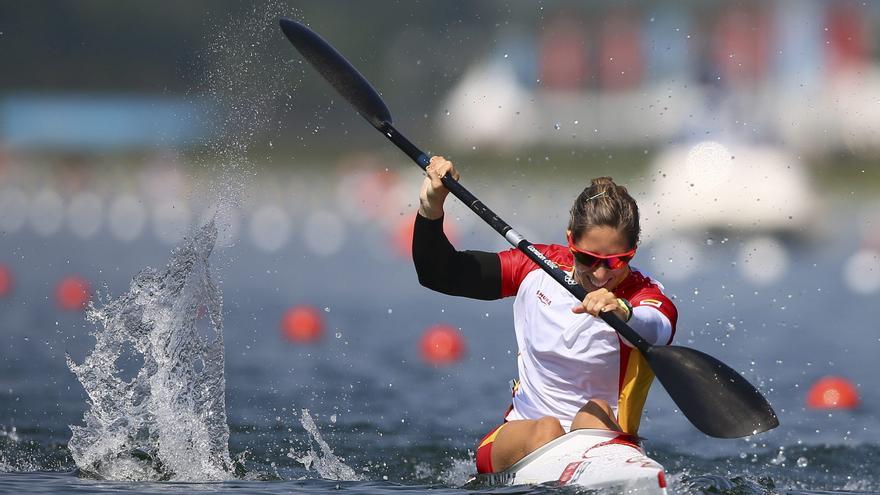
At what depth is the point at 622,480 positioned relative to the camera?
4.21 meters

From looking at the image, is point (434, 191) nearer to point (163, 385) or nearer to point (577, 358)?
point (577, 358)

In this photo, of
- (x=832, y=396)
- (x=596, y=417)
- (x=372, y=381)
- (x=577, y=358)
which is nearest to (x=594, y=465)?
(x=596, y=417)

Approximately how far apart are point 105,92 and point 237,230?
1551cm

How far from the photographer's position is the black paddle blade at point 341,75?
569cm

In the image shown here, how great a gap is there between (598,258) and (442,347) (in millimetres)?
5504

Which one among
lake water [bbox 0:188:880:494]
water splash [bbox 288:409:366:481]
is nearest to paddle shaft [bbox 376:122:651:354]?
lake water [bbox 0:188:880:494]

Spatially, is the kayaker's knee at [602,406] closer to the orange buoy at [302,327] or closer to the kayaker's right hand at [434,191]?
the kayaker's right hand at [434,191]

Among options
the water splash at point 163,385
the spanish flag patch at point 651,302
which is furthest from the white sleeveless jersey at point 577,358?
the water splash at point 163,385

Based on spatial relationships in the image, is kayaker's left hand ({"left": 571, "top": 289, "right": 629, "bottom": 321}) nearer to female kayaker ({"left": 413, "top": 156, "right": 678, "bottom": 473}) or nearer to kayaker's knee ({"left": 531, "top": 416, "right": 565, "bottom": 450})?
female kayaker ({"left": 413, "top": 156, "right": 678, "bottom": 473})

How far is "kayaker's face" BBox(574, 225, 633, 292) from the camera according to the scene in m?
4.39

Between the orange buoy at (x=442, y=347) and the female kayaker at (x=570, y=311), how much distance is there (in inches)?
189

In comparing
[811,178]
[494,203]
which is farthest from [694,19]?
[494,203]

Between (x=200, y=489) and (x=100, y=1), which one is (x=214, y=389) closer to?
(x=200, y=489)

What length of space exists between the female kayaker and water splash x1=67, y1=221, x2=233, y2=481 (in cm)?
150
